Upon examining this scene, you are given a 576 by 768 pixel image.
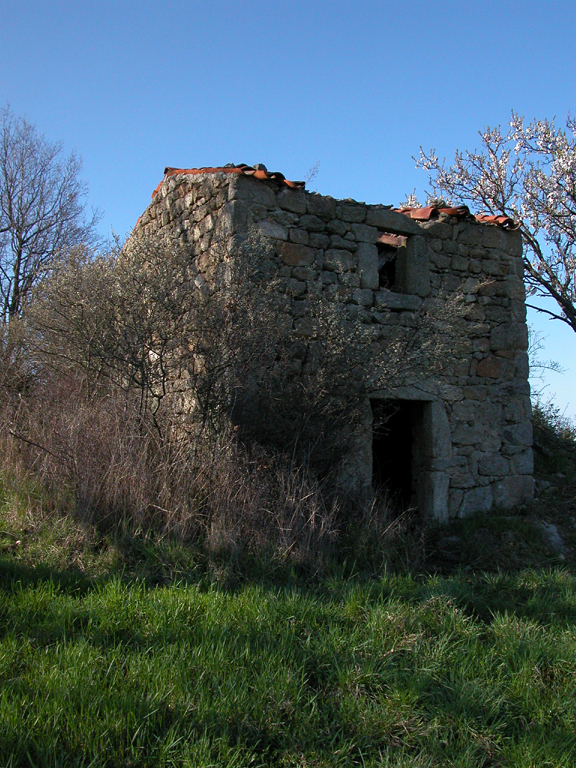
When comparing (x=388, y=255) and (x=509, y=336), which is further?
(x=509, y=336)

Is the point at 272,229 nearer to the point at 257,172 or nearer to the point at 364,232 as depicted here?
the point at 257,172

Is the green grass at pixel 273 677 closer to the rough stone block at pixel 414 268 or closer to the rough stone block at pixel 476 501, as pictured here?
the rough stone block at pixel 476 501

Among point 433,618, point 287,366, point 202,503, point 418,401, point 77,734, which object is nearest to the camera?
point 77,734

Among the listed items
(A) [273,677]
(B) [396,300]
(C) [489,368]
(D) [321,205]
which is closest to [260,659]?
(A) [273,677]

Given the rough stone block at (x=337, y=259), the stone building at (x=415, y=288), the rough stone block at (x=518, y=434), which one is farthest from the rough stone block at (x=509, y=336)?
the rough stone block at (x=337, y=259)

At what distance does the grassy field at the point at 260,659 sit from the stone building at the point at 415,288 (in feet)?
7.64

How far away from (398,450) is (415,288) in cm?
198

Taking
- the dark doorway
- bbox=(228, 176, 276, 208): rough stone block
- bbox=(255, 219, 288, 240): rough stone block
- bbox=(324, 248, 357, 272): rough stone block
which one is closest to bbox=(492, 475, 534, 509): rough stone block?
the dark doorway

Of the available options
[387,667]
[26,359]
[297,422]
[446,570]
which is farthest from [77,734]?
[26,359]

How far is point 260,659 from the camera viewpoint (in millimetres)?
3004

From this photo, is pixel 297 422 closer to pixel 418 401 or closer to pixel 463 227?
pixel 418 401

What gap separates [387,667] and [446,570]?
2.39 m

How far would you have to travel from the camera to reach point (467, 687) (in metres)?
2.99

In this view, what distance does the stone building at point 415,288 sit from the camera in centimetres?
606
